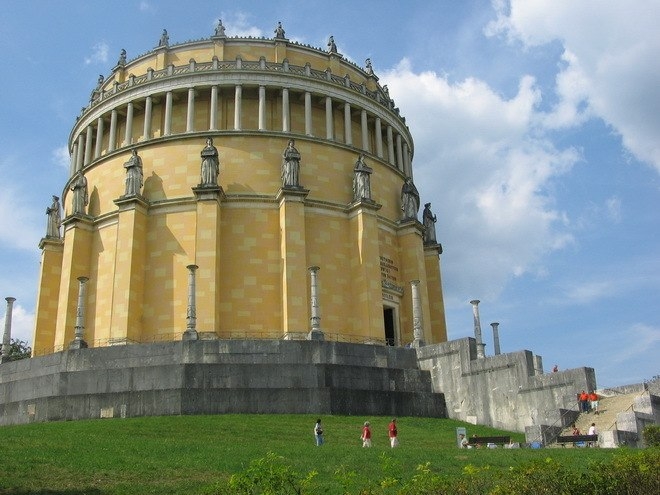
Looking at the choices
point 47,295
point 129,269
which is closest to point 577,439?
point 129,269

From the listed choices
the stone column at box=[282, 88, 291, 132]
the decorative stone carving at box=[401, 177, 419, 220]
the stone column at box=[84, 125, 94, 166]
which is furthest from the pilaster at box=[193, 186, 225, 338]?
the decorative stone carving at box=[401, 177, 419, 220]

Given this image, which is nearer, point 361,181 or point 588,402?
point 588,402

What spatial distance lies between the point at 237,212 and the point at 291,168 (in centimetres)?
353

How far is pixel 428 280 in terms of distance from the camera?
43.0 metres

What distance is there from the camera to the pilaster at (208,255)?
33.1 m

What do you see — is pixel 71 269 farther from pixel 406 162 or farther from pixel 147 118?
pixel 406 162

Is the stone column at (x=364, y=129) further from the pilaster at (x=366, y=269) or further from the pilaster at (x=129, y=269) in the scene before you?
the pilaster at (x=129, y=269)

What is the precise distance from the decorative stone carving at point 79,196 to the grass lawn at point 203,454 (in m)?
17.0

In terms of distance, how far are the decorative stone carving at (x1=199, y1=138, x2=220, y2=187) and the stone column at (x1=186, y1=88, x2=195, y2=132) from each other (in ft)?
9.64

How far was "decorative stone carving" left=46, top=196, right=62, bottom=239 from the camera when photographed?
41594 mm

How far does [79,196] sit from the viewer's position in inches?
1539

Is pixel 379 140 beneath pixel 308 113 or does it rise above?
beneath

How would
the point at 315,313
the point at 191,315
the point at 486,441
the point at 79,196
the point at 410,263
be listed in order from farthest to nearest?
the point at 410,263 < the point at 79,196 < the point at 315,313 < the point at 191,315 < the point at 486,441

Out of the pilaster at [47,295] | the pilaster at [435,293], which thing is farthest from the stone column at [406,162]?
the pilaster at [47,295]
